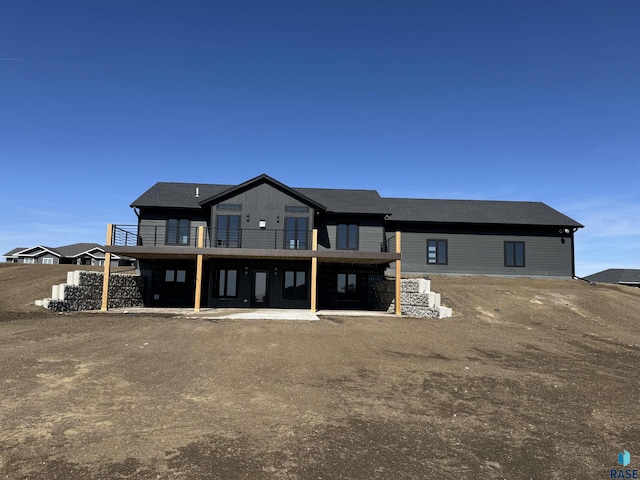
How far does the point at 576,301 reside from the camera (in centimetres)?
1927

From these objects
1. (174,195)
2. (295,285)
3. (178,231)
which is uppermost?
(174,195)

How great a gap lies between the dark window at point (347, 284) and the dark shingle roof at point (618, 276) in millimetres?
34783

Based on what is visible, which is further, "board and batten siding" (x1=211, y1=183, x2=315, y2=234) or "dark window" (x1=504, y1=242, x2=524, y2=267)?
"dark window" (x1=504, y1=242, x2=524, y2=267)

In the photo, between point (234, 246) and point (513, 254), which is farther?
point (513, 254)

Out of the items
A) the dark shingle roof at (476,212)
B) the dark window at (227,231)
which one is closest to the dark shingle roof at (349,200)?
the dark shingle roof at (476,212)

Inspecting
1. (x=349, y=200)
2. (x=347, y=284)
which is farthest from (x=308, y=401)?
(x=349, y=200)

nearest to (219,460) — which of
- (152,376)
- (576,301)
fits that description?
(152,376)

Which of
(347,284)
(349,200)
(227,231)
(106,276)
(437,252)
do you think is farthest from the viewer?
(437,252)

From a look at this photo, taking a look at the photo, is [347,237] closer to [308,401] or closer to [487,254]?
[487,254]

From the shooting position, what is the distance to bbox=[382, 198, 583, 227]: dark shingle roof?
26.4 meters

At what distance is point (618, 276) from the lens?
4556cm

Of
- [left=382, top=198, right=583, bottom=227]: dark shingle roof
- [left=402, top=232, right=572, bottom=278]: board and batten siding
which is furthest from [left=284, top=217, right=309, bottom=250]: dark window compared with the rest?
[left=402, top=232, right=572, bottom=278]: board and batten siding

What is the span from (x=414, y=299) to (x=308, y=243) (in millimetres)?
6495

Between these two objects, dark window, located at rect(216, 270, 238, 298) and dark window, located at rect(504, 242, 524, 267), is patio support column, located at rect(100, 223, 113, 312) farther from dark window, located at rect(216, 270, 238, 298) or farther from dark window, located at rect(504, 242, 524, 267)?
dark window, located at rect(504, 242, 524, 267)
